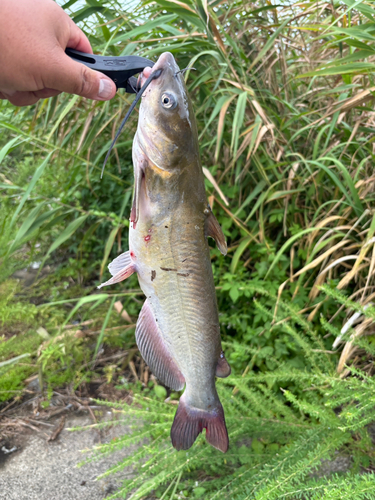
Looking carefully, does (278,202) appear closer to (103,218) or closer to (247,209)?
(247,209)

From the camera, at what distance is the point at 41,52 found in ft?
4.14

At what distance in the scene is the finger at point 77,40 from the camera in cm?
138

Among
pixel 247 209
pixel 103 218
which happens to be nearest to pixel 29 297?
pixel 103 218

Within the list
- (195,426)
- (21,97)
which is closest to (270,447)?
(195,426)

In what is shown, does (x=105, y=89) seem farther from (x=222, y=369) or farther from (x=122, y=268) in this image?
(x=222, y=369)

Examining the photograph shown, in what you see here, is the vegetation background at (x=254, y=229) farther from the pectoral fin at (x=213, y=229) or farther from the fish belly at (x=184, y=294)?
the pectoral fin at (x=213, y=229)

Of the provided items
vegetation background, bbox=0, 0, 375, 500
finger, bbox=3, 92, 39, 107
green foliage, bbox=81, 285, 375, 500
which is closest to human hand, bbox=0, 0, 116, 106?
finger, bbox=3, 92, 39, 107

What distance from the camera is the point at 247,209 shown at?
3133mm

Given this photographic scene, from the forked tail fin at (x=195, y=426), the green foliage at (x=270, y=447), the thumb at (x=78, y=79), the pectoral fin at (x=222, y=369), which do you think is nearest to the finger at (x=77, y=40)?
the thumb at (x=78, y=79)

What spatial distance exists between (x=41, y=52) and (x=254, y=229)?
2.02m

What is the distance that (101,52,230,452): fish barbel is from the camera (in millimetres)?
1223

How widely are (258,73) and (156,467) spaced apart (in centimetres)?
273

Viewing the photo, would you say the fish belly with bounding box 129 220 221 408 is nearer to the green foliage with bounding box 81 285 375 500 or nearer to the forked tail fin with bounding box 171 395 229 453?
the forked tail fin with bounding box 171 395 229 453

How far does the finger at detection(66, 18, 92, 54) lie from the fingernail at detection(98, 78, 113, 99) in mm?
217
